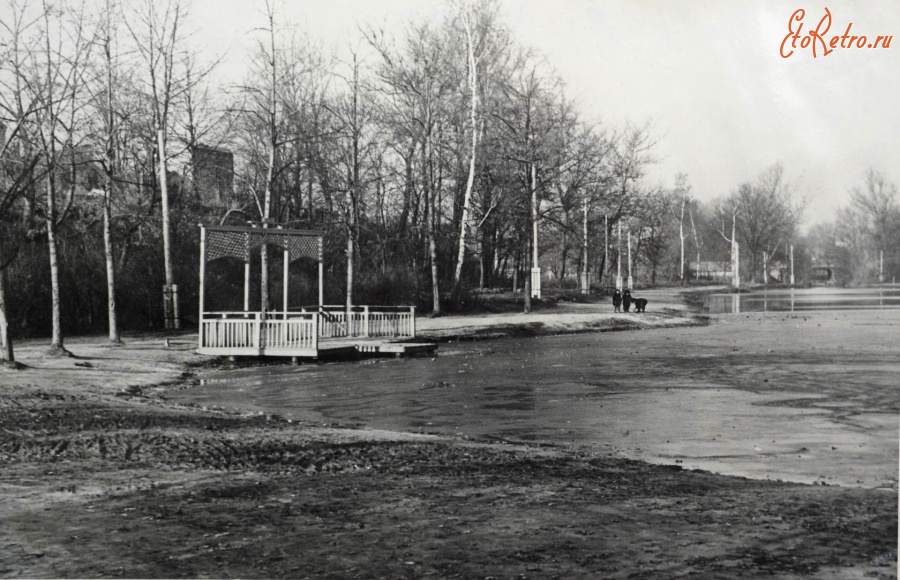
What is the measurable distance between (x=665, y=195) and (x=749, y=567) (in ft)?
191

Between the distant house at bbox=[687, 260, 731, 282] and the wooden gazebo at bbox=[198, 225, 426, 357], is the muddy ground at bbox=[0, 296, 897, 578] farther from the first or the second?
the distant house at bbox=[687, 260, 731, 282]

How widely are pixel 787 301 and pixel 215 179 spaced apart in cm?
3236

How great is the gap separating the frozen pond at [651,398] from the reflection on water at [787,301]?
11.0 m

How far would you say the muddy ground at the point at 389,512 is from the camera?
5512mm

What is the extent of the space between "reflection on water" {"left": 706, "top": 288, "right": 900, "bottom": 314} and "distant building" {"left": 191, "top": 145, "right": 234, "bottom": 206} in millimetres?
24285

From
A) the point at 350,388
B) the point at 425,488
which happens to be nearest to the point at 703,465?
the point at 425,488

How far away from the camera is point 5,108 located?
695 inches

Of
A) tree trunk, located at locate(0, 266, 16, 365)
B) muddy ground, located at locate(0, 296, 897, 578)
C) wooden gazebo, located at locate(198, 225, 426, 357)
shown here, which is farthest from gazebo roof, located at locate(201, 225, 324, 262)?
muddy ground, located at locate(0, 296, 897, 578)

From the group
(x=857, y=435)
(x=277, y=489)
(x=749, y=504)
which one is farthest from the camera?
(x=857, y=435)

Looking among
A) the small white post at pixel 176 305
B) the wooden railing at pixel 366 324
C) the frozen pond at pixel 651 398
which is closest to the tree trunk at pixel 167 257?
the small white post at pixel 176 305

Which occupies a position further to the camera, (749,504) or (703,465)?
(703,465)

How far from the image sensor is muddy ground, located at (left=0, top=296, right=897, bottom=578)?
5.51m

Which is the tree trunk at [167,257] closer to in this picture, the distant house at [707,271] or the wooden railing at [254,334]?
the wooden railing at [254,334]

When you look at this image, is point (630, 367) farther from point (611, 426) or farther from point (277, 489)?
point (277, 489)
